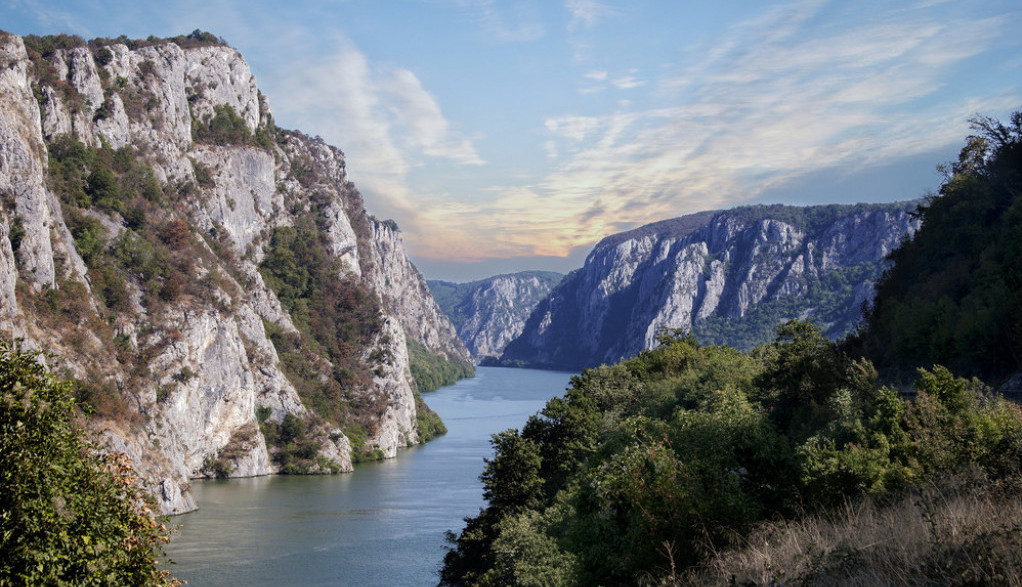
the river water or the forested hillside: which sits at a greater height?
the forested hillside

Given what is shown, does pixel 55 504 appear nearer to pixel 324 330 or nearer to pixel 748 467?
pixel 748 467

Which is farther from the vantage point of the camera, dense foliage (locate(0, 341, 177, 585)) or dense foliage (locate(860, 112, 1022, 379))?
dense foliage (locate(860, 112, 1022, 379))

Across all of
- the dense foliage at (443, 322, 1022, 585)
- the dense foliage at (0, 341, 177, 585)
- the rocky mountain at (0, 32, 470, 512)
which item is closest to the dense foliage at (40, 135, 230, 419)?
the rocky mountain at (0, 32, 470, 512)

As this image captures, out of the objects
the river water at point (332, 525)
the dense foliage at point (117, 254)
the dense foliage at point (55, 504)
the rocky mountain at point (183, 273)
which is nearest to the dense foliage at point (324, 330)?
the rocky mountain at point (183, 273)

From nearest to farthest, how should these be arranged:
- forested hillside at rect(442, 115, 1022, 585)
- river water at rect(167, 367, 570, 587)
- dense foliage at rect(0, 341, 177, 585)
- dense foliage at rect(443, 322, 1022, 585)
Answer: forested hillside at rect(442, 115, 1022, 585)
dense foliage at rect(0, 341, 177, 585)
dense foliage at rect(443, 322, 1022, 585)
river water at rect(167, 367, 570, 587)

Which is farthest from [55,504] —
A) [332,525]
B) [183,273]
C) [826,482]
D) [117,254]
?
[183,273]

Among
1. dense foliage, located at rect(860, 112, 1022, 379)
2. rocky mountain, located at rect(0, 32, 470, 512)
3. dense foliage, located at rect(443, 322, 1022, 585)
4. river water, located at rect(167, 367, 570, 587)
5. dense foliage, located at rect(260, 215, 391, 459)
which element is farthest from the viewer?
dense foliage, located at rect(260, 215, 391, 459)

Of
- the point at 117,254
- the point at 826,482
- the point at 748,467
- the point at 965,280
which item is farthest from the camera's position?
the point at 117,254

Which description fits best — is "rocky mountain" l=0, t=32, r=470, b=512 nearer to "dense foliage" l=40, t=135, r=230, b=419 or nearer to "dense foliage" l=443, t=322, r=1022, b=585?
"dense foliage" l=40, t=135, r=230, b=419
